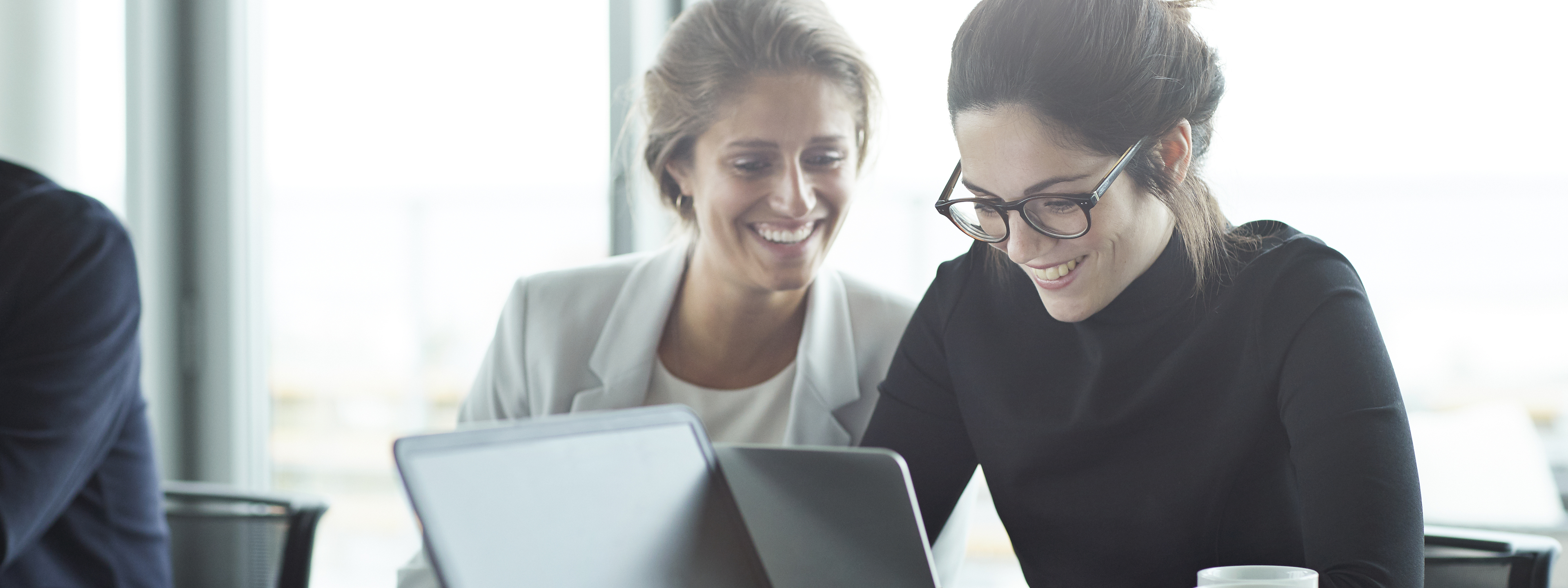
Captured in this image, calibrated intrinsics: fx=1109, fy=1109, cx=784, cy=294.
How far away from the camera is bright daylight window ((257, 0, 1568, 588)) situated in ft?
6.42

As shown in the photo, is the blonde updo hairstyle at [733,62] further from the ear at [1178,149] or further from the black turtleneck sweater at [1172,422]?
the ear at [1178,149]

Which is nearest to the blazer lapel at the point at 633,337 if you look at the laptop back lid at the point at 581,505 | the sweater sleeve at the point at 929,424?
the sweater sleeve at the point at 929,424

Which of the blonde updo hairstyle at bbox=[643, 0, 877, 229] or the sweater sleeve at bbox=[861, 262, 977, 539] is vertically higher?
the blonde updo hairstyle at bbox=[643, 0, 877, 229]

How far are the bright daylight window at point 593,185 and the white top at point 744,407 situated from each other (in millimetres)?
250

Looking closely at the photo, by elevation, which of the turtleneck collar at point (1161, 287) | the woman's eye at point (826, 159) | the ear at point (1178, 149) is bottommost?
the turtleneck collar at point (1161, 287)

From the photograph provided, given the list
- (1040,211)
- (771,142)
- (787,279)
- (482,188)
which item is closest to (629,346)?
(787,279)

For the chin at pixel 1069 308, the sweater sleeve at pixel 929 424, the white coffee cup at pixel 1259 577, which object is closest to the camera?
the white coffee cup at pixel 1259 577

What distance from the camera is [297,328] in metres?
2.81

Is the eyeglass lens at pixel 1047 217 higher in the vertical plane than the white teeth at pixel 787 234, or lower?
higher

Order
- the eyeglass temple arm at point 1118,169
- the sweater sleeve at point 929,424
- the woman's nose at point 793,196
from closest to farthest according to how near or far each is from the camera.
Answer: the eyeglass temple arm at point 1118,169 → the sweater sleeve at point 929,424 → the woman's nose at point 793,196

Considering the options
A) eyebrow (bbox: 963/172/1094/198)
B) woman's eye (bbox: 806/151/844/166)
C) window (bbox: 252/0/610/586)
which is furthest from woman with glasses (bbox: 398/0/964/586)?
window (bbox: 252/0/610/586)

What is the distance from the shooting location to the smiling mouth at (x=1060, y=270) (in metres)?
1.14

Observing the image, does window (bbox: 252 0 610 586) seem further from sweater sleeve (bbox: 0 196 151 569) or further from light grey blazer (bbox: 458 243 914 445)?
sweater sleeve (bbox: 0 196 151 569)

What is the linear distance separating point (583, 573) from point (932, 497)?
628 mm
